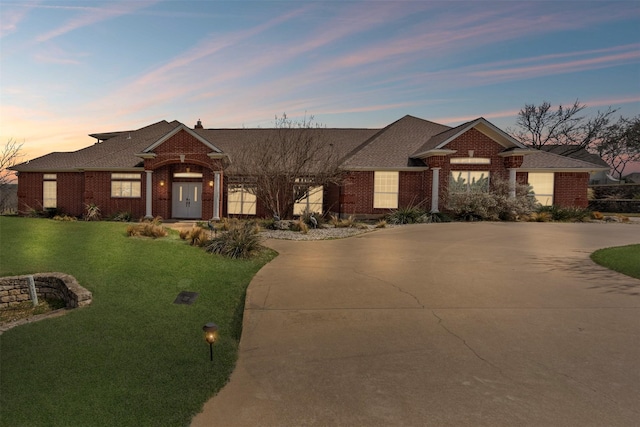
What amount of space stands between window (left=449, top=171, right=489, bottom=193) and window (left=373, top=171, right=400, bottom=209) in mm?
3203

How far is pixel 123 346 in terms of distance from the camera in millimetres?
4648

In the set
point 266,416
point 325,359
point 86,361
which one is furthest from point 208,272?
point 266,416

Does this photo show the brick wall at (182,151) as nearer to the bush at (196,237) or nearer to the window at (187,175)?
the window at (187,175)

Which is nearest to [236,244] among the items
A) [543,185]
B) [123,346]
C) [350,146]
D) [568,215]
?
[123,346]

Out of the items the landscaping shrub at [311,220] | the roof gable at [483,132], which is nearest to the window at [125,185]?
the landscaping shrub at [311,220]

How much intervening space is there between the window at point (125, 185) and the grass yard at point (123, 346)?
13.1 meters

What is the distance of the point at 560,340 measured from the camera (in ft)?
15.4

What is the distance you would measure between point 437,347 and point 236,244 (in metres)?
7.10

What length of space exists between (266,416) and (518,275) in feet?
22.6

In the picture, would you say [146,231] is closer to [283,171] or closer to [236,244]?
[236,244]

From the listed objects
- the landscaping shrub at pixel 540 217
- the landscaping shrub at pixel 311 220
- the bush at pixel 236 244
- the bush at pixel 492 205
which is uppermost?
the bush at pixel 492 205

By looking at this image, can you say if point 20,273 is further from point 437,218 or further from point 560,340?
point 437,218

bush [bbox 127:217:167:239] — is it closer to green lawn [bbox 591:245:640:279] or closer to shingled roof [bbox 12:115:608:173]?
shingled roof [bbox 12:115:608:173]

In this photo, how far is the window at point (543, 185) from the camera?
21.3 m
